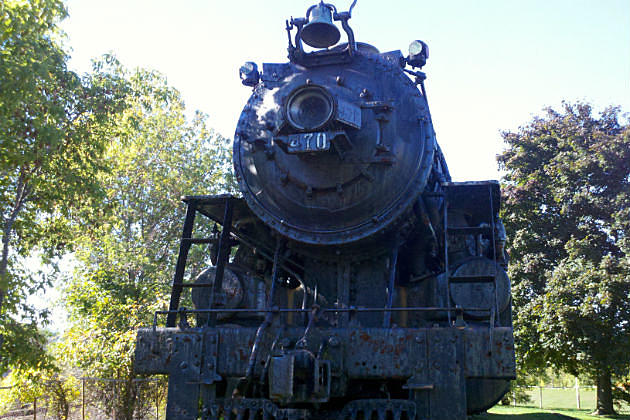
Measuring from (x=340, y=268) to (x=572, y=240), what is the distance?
12348 mm

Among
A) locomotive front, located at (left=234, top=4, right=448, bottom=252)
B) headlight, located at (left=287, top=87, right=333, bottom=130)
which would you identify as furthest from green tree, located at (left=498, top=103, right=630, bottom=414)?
headlight, located at (left=287, top=87, right=333, bottom=130)

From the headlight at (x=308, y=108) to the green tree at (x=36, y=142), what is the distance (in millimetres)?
5157

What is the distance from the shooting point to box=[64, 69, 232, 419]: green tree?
44.2ft

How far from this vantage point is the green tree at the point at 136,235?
1348 centimetres

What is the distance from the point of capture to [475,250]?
7.10m

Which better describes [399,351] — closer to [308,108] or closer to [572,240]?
[308,108]

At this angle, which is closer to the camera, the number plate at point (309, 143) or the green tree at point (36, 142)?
the number plate at point (309, 143)

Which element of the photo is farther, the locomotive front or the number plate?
the locomotive front

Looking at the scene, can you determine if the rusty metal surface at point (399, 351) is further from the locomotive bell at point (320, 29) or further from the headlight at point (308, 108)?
the locomotive bell at point (320, 29)

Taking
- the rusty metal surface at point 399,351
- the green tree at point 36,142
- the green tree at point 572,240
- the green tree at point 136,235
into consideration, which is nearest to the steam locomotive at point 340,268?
the rusty metal surface at point 399,351

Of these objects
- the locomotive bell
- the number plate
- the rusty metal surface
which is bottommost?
the rusty metal surface

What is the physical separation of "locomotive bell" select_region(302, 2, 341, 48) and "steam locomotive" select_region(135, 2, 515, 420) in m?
0.02

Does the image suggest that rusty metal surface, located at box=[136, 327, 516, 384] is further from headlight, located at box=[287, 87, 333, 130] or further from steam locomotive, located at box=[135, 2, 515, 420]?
headlight, located at box=[287, 87, 333, 130]

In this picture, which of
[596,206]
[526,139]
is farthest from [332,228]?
[526,139]
